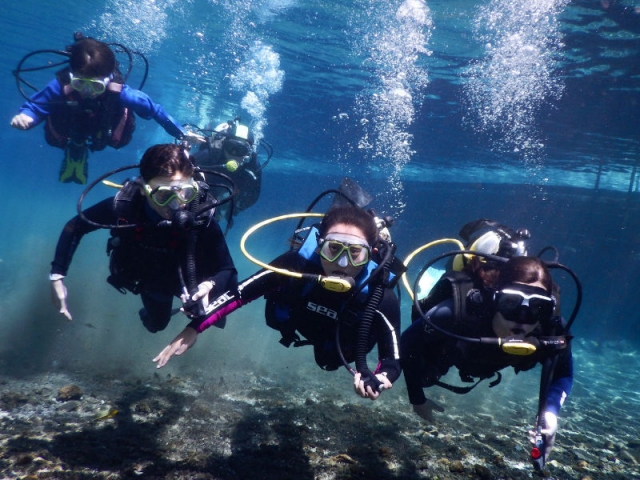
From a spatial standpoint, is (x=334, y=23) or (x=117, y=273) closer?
(x=117, y=273)

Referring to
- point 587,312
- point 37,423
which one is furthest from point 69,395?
point 587,312

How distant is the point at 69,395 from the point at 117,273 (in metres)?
2.36

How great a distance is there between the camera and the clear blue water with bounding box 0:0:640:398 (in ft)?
38.5

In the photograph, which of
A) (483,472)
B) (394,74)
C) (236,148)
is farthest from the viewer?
(394,74)

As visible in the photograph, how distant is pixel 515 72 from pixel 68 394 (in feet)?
54.4

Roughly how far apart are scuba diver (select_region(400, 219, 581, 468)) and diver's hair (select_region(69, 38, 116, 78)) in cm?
626

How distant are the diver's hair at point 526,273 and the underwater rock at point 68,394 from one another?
6.31m

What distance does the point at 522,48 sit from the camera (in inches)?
501

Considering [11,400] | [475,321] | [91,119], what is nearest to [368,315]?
[475,321]

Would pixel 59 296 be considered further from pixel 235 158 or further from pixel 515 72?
pixel 515 72

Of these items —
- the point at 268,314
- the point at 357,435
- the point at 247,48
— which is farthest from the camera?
the point at 247,48

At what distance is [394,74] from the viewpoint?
1655 centimetres

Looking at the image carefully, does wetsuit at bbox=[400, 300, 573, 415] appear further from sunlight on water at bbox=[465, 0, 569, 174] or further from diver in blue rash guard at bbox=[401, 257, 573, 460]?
sunlight on water at bbox=[465, 0, 569, 174]

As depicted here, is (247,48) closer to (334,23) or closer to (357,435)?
(334,23)
